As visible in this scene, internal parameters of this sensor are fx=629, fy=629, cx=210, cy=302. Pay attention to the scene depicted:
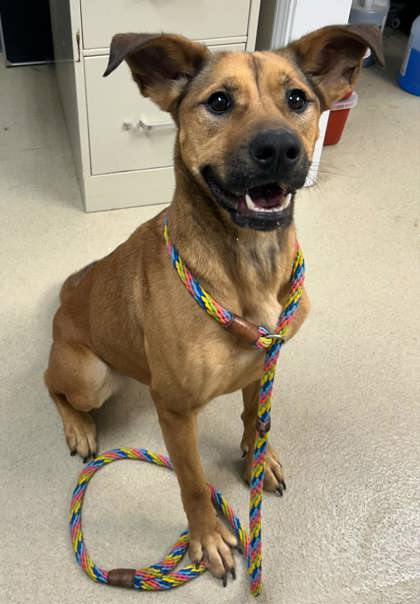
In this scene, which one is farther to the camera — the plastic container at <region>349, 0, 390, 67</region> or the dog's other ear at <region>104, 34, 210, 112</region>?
the plastic container at <region>349, 0, 390, 67</region>

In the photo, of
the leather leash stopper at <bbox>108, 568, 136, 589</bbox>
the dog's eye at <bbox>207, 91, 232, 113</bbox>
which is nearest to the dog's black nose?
the dog's eye at <bbox>207, 91, 232, 113</bbox>

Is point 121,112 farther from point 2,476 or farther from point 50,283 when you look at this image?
point 2,476

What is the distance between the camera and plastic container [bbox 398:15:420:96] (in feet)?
10.8

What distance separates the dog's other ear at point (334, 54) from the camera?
1200 mm

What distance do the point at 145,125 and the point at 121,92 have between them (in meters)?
0.15

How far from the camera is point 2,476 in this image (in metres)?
1.74

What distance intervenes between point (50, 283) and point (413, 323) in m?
1.33

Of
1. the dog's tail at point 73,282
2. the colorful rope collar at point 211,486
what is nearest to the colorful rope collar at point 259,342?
the colorful rope collar at point 211,486

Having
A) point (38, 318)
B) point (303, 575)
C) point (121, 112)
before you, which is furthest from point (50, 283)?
point (303, 575)

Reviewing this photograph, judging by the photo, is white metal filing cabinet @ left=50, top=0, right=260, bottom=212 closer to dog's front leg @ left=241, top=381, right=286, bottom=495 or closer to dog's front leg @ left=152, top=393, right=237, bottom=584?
dog's front leg @ left=241, top=381, right=286, bottom=495

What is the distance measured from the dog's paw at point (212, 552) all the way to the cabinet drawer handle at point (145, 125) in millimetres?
1501

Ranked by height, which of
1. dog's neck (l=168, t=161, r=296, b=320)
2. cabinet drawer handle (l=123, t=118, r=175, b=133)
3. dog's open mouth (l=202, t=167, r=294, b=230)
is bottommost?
cabinet drawer handle (l=123, t=118, r=175, b=133)

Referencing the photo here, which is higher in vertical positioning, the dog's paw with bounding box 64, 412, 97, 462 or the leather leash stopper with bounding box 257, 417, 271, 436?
the leather leash stopper with bounding box 257, 417, 271, 436

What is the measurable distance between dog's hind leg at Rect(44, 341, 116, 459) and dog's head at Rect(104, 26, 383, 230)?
2.22 feet
